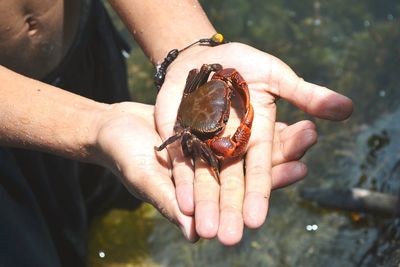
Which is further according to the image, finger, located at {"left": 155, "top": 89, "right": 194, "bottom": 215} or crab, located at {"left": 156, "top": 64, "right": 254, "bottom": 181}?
crab, located at {"left": 156, "top": 64, "right": 254, "bottom": 181}

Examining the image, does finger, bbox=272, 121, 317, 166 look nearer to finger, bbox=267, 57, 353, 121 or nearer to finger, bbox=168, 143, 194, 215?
finger, bbox=267, 57, 353, 121

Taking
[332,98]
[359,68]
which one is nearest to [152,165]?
[332,98]

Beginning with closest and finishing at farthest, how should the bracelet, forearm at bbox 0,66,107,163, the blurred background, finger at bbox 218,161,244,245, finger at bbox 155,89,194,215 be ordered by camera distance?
finger at bbox 218,161,244,245, finger at bbox 155,89,194,215, forearm at bbox 0,66,107,163, the bracelet, the blurred background

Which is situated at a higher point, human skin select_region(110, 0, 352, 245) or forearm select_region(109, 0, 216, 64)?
forearm select_region(109, 0, 216, 64)

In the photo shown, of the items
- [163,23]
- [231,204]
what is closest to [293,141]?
[231,204]

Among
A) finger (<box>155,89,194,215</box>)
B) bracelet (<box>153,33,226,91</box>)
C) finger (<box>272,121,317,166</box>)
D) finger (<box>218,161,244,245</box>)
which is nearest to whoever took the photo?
finger (<box>218,161,244,245</box>)

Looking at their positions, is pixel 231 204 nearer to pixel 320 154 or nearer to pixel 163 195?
pixel 163 195

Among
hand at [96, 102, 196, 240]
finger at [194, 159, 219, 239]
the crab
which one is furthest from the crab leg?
hand at [96, 102, 196, 240]
